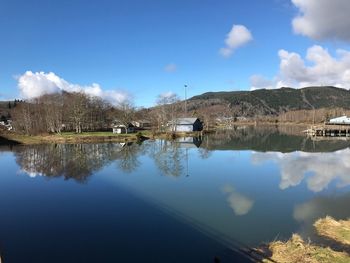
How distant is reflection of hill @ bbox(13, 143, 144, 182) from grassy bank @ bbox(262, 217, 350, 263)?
17.5 metres

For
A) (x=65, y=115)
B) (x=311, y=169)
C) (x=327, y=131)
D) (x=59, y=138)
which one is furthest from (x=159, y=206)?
(x=327, y=131)

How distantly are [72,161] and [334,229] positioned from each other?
2661 centimetres

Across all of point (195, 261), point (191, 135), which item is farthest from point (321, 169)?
point (191, 135)

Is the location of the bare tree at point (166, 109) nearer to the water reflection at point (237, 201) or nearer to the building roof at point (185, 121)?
the building roof at point (185, 121)

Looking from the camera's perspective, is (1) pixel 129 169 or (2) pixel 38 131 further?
(2) pixel 38 131

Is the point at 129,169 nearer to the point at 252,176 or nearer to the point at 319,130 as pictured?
the point at 252,176

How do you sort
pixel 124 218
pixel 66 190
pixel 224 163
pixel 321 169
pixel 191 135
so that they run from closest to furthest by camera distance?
1. pixel 124 218
2. pixel 66 190
3. pixel 321 169
4. pixel 224 163
5. pixel 191 135

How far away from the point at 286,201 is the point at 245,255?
8.30m

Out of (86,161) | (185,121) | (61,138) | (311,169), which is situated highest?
(185,121)

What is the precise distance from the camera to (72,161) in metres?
34.6

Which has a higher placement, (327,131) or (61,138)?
(61,138)

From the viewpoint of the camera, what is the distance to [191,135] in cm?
7062

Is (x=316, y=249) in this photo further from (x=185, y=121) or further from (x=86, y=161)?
(x=185, y=121)

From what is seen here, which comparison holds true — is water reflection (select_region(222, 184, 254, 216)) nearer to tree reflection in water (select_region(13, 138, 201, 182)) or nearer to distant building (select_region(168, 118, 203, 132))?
tree reflection in water (select_region(13, 138, 201, 182))
